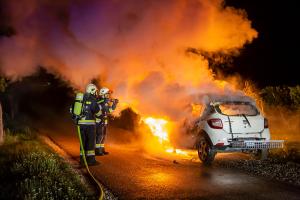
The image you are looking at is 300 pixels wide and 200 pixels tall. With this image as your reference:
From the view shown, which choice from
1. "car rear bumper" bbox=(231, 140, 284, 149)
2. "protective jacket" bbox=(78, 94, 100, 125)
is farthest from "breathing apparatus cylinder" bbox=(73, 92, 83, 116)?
"car rear bumper" bbox=(231, 140, 284, 149)

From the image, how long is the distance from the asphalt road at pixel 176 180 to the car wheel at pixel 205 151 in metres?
0.18

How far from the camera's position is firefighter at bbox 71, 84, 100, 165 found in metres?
9.66

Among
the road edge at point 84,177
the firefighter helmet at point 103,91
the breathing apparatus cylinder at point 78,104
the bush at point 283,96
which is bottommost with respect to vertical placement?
the road edge at point 84,177

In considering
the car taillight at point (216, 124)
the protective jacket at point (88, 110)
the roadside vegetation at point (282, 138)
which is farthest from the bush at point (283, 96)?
the protective jacket at point (88, 110)

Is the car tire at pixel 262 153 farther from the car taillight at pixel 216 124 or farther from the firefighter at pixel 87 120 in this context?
the firefighter at pixel 87 120

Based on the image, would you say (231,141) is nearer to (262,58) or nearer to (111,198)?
(111,198)

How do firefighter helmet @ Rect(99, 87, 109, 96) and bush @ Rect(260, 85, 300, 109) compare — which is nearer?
firefighter helmet @ Rect(99, 87, 109, 96)

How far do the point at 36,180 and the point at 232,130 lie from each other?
4.81 metres

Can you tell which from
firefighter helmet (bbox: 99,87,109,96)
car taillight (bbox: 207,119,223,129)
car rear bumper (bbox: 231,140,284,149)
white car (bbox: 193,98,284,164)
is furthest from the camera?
firefighter helmet (bbox: 99,87,109,96)

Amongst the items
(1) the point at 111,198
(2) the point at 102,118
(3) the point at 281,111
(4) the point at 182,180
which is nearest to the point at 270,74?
(3) the point at 281,111

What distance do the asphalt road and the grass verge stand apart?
0.78m

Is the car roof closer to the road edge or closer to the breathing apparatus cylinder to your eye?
the breathing apparatus cylinder

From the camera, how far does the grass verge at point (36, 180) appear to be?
19.6 feet

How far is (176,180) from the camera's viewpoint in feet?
25.9
